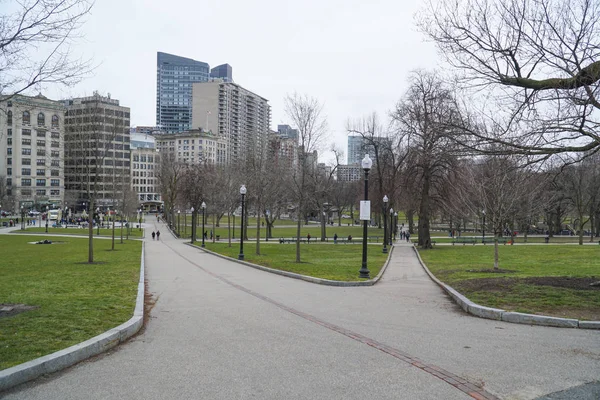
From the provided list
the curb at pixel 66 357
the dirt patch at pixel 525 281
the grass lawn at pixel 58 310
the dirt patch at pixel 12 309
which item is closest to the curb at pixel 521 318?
the dirt patch at pixel 525 281

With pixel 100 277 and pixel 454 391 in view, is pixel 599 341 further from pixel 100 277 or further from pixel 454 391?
pixel 100 277

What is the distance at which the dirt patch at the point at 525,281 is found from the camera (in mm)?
11609

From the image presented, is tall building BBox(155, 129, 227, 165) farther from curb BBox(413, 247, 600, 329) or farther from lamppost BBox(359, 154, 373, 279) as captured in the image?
curb BBox(413, 247, 600, 329)

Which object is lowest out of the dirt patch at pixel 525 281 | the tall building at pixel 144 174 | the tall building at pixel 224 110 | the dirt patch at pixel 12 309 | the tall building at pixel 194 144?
the dirt patch at pixel 525 281

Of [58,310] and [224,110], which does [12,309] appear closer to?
[58,310]

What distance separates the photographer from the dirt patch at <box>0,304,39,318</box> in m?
8.27

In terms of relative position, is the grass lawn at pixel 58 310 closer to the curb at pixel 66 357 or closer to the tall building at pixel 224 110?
the curb at pixel 66 357

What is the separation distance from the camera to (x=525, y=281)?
42.0 ft

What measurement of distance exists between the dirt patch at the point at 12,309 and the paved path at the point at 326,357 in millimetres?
2386

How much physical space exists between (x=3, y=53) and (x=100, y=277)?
28.4 feet

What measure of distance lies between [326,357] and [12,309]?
6.34m

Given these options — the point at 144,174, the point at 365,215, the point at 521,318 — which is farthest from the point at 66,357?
the point at 144,174

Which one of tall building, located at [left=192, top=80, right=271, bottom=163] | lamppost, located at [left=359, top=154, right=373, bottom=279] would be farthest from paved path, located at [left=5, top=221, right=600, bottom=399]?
tall building, located at [left=192, top=80, right=271, bottom=163]

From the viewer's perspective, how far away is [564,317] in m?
8.27
